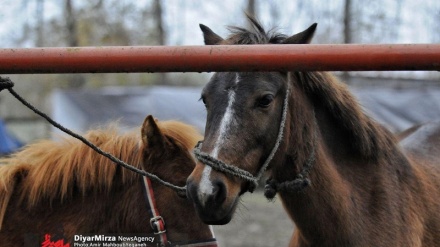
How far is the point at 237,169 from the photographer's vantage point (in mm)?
2559

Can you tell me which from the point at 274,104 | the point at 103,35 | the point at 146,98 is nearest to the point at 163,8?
the point at 103,35

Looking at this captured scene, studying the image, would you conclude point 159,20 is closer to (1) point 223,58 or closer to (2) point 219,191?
(2) point 219,191

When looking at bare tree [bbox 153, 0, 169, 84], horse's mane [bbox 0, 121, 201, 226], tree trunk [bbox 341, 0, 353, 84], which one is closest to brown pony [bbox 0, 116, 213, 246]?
horse's mane [bbox 0, 121, 201, 226]

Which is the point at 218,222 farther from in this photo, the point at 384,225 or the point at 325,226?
the point at 384,225

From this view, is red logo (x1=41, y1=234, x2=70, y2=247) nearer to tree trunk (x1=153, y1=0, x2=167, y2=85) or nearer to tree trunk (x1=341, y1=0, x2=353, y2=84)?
tree trunk (x1=341, y1=0, x2=353, y2=84)

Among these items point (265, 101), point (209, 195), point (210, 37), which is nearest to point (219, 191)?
point (209, 195)

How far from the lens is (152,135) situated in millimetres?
3225

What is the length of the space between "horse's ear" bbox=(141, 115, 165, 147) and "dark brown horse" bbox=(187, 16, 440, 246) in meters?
0.45

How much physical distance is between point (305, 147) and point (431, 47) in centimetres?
103

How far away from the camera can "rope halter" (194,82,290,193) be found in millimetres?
2510

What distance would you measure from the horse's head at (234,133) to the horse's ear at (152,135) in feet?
1.61

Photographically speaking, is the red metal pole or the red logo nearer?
the red metal pole

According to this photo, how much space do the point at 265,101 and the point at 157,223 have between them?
841mm

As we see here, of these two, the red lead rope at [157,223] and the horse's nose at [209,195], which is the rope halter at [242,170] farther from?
the red lead rope at [157,223]
